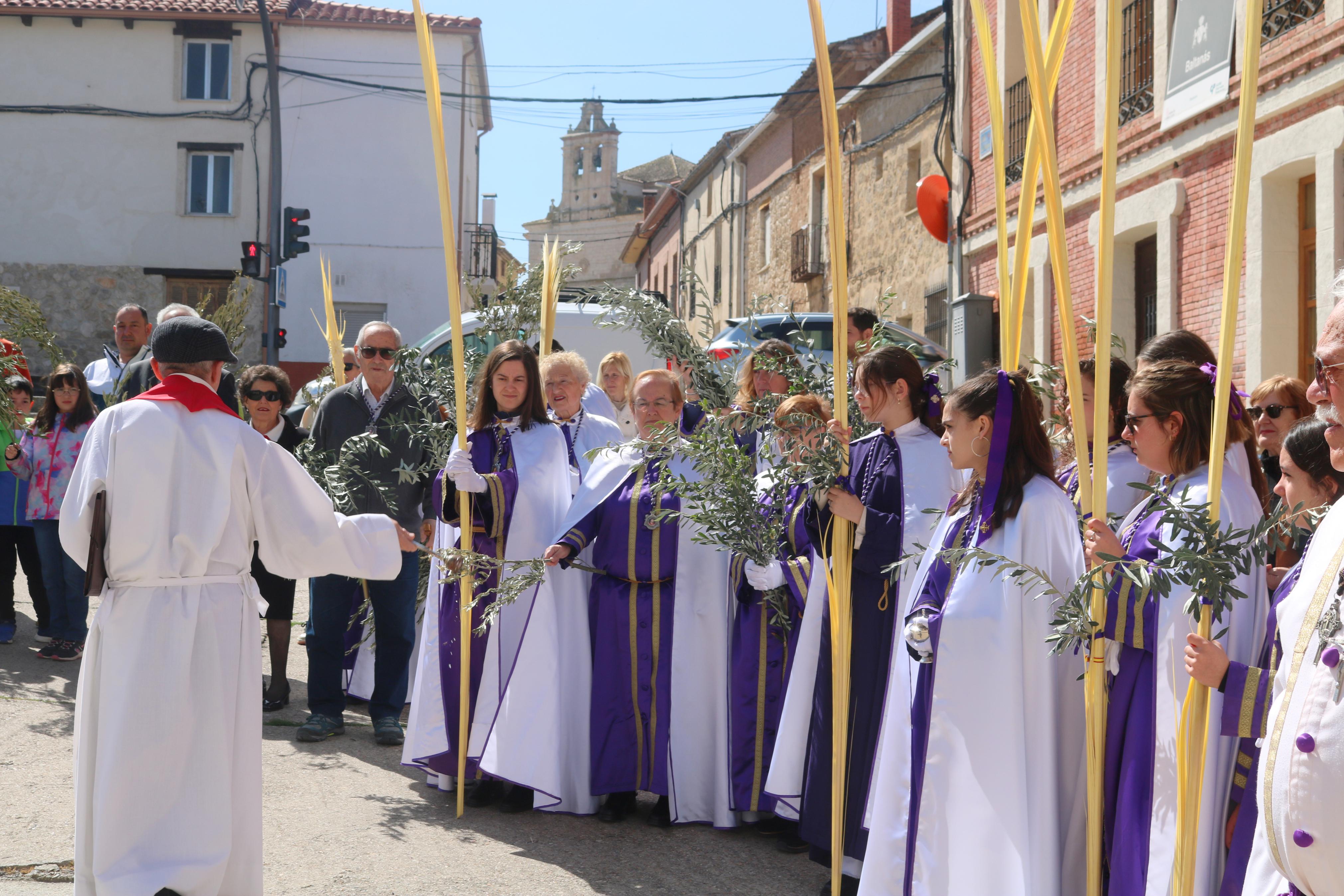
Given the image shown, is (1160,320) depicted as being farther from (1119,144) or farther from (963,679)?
(963,679)

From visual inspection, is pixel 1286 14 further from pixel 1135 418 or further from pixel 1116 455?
pixel 1135 418

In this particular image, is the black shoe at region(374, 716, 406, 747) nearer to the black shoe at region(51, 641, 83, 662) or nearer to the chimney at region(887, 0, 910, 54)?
the black shoe at region(51, 641, 83, 662)

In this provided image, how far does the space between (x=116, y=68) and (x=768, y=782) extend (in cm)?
2484

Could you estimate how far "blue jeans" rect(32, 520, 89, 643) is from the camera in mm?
7195

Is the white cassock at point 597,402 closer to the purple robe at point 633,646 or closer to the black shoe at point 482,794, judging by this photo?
the purple robe at point 633,646

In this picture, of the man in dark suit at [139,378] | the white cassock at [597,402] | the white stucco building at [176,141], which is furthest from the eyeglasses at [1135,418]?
the white stucco building at [176,141]

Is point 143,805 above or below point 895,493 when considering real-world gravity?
below

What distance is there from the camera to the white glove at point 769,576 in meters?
4.48

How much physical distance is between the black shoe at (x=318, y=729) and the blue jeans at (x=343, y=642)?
29 mm

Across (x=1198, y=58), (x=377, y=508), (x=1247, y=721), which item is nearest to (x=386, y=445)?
(x=377, y=508)

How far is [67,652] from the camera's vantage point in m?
7.30

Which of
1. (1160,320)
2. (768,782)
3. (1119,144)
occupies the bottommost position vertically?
(768,782)

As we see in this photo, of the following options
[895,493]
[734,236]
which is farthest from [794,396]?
[734,236]

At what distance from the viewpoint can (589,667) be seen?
16.6ft
